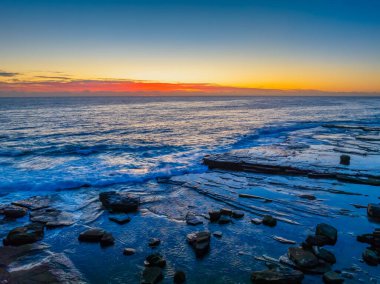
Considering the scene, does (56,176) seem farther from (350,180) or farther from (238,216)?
(350,180)

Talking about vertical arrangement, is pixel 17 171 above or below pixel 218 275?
below

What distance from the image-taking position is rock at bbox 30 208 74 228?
9.26 meters

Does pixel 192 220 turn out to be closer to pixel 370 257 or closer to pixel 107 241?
pixel 107 241

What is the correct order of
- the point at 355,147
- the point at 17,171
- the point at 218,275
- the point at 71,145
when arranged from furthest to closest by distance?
the point at 71,145 < the point at 355,147 < the point at 17,171 < the point at 218,275

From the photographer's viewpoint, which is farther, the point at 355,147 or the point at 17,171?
the point at 355,147

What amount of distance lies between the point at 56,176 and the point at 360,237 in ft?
45.8

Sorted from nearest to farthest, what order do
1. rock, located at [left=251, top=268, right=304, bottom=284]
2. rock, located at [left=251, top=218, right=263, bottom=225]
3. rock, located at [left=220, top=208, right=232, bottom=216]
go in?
rock, located at [left=251, top=268, right=304, bottom=284] → rock, located at [left=251, top=218, right=263, bottom=225] → rock, located at [left=220, top=208, right=232, bottom=216]

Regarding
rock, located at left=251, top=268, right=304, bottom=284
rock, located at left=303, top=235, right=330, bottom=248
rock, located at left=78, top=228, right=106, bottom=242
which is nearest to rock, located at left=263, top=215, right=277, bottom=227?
rock, located at left=303, top=235, right=330, bottom=248

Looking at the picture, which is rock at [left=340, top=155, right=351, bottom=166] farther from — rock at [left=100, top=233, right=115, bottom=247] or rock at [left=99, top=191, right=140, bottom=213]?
rock at [left=100, top=233, right=115, bottom=247]

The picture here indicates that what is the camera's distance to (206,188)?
1292cm

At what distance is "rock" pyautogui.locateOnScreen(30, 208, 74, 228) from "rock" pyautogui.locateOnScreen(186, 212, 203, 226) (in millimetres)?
3801

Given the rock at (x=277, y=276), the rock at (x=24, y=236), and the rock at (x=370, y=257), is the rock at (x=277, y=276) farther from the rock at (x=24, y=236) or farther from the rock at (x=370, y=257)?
the rock at (x=24, y=236)

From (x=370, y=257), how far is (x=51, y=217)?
9.42 m

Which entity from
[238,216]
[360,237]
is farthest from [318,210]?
[238,216]
